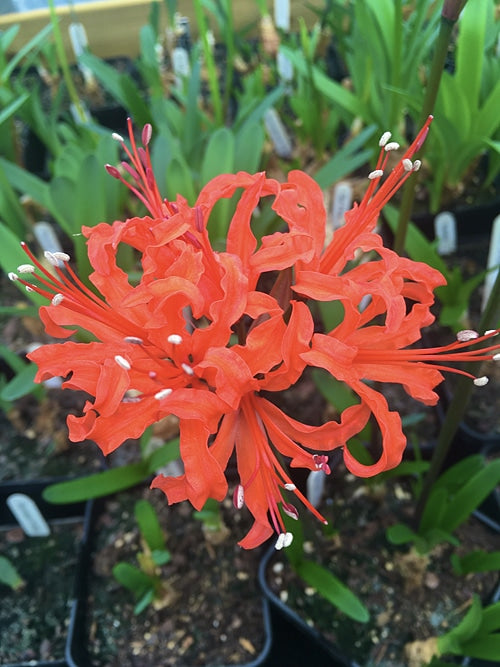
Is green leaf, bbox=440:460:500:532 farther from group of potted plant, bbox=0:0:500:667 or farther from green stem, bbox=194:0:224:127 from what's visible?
green stem, bbox=194:0:224:127

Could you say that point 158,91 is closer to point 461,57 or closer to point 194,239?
point 461,57

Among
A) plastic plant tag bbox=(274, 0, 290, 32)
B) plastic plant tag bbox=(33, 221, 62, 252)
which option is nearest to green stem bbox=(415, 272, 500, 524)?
plastic plant tag bbox=(33, 221, 62, 252)

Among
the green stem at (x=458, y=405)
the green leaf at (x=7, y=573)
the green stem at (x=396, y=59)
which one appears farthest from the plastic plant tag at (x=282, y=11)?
the green leaf at (x=7, y=573)

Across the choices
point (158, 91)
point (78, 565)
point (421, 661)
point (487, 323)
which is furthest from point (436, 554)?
point (158, 91)

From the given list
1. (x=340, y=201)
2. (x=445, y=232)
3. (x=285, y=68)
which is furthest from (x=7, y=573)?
(x=285, y=68)

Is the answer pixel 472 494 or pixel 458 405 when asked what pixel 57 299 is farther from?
pixel 472 494

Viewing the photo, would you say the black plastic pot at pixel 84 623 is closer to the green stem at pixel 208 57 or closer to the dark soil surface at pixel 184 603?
the dark soil surface at pixel 184 603
